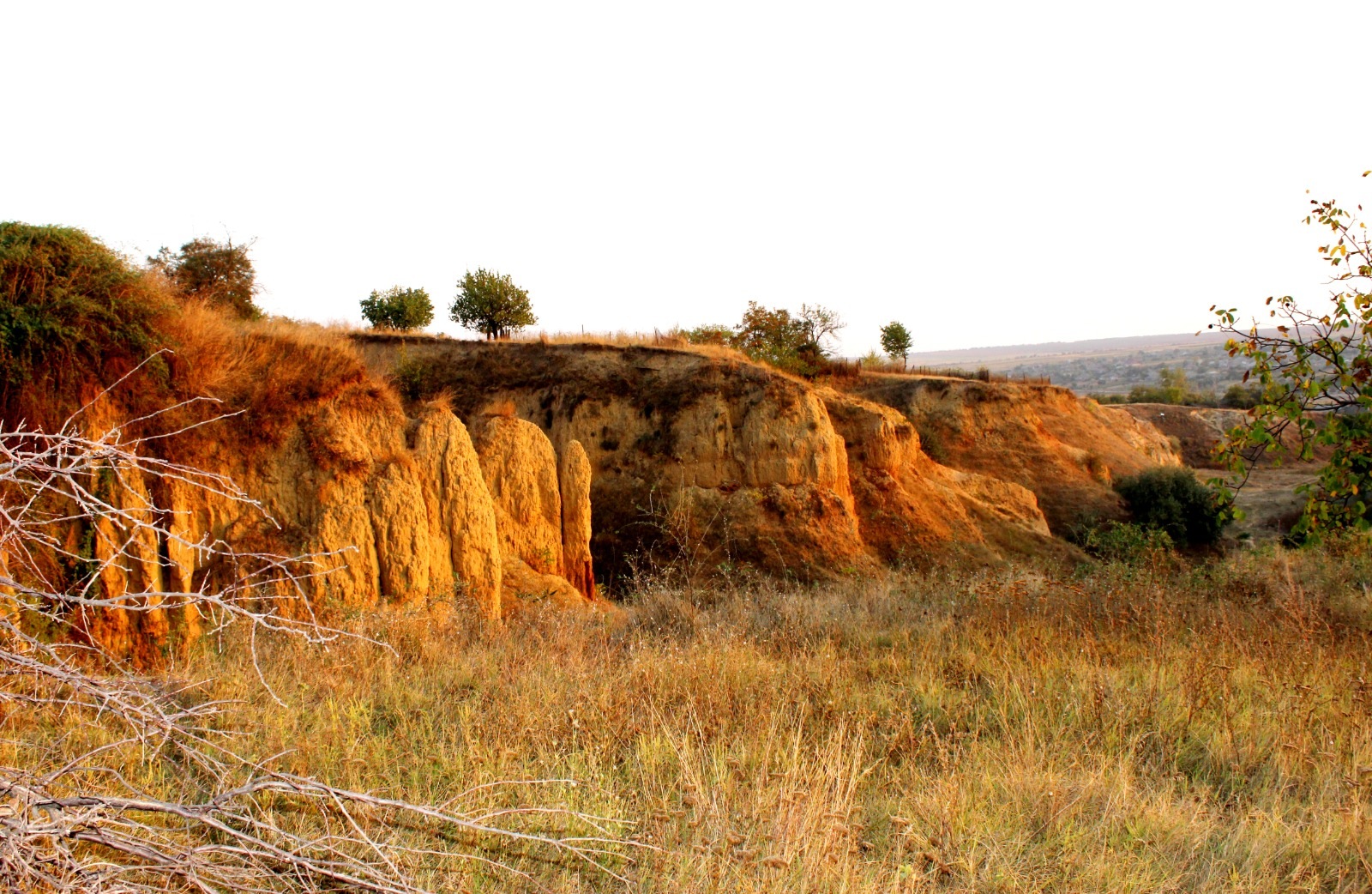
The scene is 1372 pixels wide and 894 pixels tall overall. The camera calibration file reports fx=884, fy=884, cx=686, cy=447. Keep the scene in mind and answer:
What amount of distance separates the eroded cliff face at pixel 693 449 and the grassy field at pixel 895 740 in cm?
955

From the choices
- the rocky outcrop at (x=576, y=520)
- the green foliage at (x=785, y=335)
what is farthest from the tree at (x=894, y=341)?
the rocky outcrop at (x=576, y=520)

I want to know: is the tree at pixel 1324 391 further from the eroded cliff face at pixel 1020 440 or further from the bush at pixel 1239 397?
the bush at pixel 1239 397

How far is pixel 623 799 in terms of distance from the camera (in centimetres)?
482

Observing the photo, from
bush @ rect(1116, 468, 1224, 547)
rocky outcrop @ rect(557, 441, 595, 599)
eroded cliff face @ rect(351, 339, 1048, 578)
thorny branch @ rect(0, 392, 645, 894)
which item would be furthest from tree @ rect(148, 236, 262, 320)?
bush @ rect(1116, 468, 1224, 547)

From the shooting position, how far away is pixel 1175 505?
26031mm

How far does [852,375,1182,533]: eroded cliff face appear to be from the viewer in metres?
27.2

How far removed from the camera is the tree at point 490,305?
2515cm

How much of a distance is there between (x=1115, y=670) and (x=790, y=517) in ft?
40.1

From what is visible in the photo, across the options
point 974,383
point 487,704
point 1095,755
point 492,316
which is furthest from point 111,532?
point 974,383

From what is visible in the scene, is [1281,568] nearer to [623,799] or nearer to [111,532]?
[623,799]

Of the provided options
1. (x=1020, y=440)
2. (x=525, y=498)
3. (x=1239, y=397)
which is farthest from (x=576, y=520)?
(x=1239, y=397)

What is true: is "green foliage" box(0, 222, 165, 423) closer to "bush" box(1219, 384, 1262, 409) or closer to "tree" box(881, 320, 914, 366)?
"tree" box(881, 320, 914, 366)

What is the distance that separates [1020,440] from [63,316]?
26.3 m

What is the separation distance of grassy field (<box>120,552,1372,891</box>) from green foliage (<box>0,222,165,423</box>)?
112 inches
